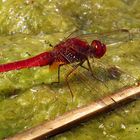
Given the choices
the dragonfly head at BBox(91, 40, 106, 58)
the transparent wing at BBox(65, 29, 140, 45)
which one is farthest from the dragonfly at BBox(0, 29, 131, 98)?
the transparent wing at BBox(65, 29, 140, 45)

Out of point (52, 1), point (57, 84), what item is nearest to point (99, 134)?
point (57, 84)

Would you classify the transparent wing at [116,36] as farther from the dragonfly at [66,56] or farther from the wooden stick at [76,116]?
the wooden stick at [76,116]

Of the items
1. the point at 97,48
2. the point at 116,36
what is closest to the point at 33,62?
the point at 97,48

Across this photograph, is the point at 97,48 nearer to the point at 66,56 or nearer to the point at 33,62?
the point at 66,56

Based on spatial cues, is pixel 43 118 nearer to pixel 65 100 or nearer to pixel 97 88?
pixel 65 100

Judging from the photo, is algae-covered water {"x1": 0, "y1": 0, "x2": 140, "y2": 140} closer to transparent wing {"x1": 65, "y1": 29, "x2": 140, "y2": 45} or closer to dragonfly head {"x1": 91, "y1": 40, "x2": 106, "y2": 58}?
transparent wing {"x1": 65, "y1": 29, "x2": 140, "y2": 45}
